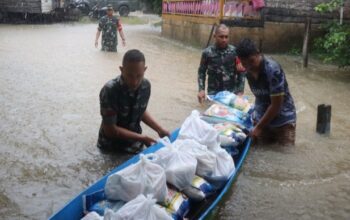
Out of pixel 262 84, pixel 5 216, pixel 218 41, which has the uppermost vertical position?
pixel 218 41

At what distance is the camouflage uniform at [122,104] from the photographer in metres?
3.92

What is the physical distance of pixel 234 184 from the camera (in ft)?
13.8

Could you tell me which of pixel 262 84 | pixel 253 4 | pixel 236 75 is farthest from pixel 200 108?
pixel 253 4

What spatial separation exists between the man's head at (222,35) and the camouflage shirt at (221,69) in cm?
11

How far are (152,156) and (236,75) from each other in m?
2.84

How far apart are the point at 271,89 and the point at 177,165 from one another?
5.61ft

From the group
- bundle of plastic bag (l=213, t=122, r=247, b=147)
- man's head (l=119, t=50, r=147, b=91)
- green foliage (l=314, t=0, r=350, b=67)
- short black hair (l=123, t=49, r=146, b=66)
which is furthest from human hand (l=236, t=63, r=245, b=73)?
green foliage (l=314, t=0, r=350, b=67)

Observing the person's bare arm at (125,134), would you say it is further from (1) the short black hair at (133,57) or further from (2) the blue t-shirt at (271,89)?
(2) the blue t-shirt at (271,89)

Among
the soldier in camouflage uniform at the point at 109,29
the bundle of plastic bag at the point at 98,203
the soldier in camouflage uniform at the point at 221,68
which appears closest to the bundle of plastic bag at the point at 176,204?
the bundle of plastic bag at the point at 98,203

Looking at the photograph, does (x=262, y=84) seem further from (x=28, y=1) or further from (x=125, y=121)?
(x=28, y=1)

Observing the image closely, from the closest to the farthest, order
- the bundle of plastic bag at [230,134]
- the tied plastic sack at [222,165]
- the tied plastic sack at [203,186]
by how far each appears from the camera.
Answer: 1. the tied plastic sack at [203,186]
2. the tied plastic sack at [222,165]
3. the bundle of plastic bag at [230,134]

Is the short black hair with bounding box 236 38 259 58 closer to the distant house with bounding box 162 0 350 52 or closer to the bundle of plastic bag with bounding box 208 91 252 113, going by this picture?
the bundle of plastic bag with bounding box 208 91 252 113

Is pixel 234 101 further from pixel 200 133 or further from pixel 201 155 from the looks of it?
pixel 201 155

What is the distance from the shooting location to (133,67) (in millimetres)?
3662
